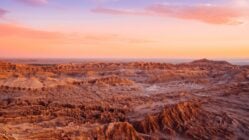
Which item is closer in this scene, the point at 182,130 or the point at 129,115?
the point at 182,130

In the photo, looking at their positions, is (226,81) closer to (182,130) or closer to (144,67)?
(144,67)

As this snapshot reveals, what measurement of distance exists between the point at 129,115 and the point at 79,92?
38.5 ft

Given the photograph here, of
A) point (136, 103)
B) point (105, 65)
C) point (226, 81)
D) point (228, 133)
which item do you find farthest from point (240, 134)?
point (105, 65)

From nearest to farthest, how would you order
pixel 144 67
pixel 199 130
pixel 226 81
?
pixel 199 130, pixel 226 81, pixel 144 67

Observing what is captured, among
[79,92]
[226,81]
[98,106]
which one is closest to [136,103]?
[98,106]

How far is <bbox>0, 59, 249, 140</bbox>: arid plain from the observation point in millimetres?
20845

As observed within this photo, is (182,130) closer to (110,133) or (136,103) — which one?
(110,133)

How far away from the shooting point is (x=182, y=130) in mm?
23484

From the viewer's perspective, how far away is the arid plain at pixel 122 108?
68.4 feet

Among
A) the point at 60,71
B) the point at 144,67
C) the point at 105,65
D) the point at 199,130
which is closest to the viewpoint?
the point at 199,130

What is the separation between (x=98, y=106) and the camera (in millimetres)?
30688

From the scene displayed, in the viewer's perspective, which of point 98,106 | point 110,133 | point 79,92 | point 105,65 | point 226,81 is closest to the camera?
point 110,133

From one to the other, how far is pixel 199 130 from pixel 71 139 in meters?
8.55

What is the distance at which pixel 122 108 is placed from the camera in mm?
30031
